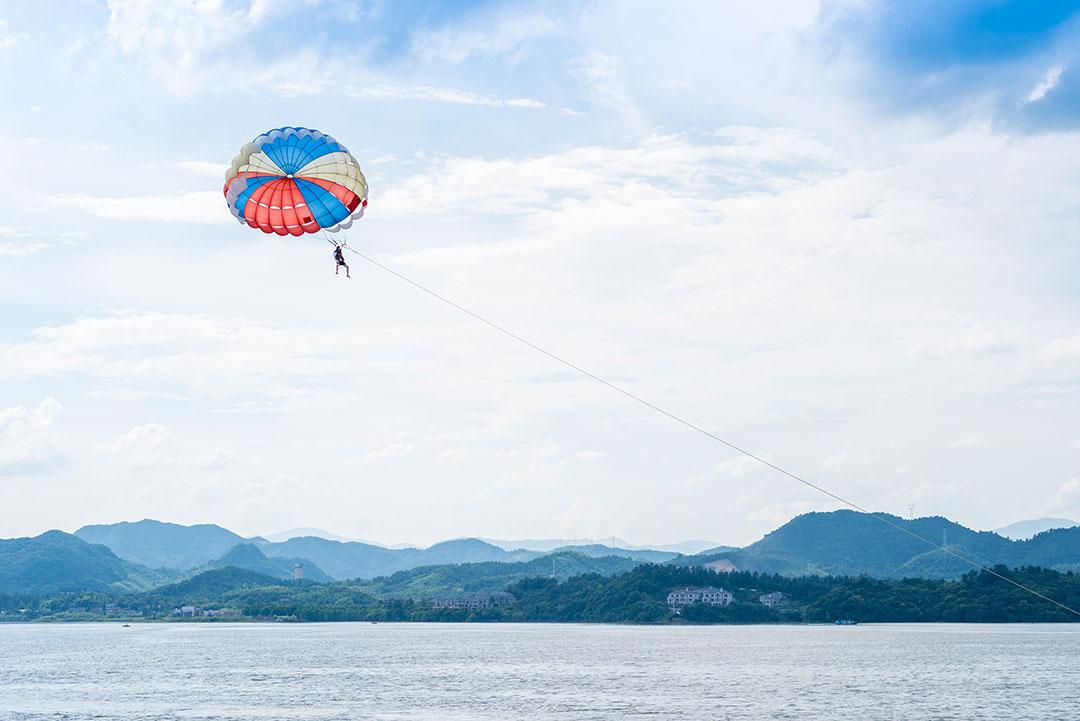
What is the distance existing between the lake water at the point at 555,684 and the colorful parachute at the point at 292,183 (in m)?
45.5

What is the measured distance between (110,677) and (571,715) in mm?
66616

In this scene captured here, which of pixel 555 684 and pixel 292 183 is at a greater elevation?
pixel 292 183

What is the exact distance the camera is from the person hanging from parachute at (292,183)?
62594 mm

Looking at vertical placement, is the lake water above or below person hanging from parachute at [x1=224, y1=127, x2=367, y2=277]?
below

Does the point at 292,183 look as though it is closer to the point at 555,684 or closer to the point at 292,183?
the point at 292,183

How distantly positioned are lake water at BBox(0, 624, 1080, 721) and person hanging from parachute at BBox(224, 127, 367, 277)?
45.5m

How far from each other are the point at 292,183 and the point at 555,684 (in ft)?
245

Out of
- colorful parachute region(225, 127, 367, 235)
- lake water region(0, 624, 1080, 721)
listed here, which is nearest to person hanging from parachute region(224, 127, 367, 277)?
colorful parachute region(225, 127, 367, 235)

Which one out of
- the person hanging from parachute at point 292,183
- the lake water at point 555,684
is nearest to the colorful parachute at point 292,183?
the person hanging from parachute at point 292,183

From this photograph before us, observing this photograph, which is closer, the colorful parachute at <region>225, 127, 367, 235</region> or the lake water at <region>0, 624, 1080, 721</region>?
the colorful parachute at <region>225, 127, 367, 235</region>

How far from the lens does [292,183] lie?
63062 millimetres

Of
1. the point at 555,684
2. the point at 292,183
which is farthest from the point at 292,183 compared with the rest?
the point at 555,684

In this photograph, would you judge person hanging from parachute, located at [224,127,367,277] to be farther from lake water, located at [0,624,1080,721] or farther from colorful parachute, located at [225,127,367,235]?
lake water, located at [0,624,1080,721]

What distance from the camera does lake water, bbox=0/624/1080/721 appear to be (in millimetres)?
97250
